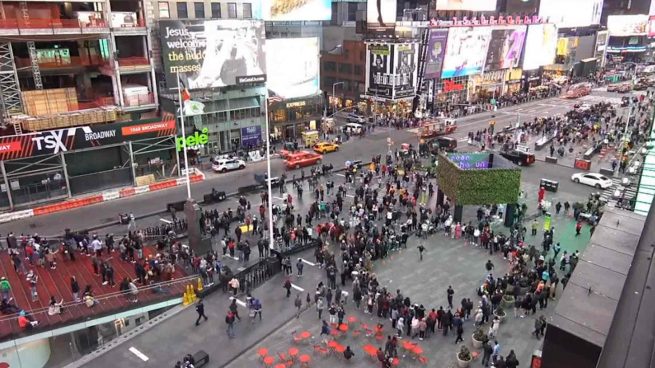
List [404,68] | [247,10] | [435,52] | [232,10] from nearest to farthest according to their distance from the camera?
[232,10]
[247,10]
[404,68]
[435,52]

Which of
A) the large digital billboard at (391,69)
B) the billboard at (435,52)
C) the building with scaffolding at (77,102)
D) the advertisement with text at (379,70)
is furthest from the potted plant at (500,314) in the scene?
the billboard at (435,52)

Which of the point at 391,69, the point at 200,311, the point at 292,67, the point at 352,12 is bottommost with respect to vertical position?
the point at 200,311

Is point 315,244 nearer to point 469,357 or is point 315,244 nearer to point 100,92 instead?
point 469,357

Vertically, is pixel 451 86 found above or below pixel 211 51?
below

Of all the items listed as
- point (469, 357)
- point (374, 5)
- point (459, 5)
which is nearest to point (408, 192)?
point (469, 357)

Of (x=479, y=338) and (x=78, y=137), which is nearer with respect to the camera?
(x=479, y=338)

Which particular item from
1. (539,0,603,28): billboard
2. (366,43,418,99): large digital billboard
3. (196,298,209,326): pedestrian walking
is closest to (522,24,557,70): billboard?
(539,0,603,28): billboard

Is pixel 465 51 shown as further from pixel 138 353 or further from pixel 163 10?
pixel 138 353

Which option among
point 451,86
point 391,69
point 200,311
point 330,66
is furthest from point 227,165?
point 451,86

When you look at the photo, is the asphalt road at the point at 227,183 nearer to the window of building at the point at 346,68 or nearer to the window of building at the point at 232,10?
the window of building at the point at 346,68
